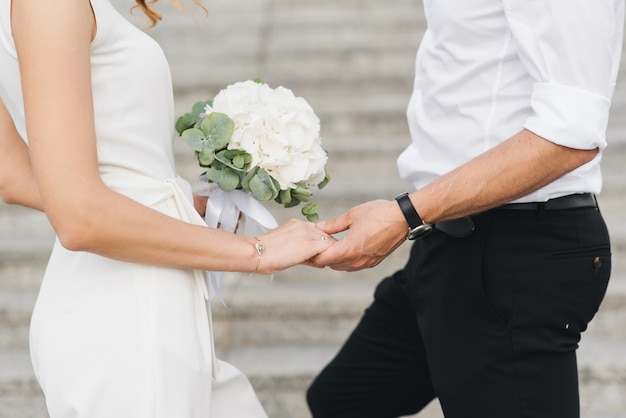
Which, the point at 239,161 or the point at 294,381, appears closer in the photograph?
the point at 239,161

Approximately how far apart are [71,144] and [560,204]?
0.99m

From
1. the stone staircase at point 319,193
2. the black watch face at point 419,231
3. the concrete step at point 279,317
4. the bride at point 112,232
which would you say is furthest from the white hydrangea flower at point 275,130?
the concrete step at point 279,317

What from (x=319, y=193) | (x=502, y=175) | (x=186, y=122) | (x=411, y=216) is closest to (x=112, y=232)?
(x=186, y=122)

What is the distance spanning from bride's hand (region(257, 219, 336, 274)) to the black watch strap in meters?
0.17

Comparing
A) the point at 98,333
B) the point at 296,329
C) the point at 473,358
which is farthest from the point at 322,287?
the point at 98,333

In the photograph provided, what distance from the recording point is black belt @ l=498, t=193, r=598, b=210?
161 centimetres

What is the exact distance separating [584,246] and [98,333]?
3.26 ft

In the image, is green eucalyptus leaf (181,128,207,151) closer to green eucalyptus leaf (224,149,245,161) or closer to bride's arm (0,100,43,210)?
green eucalyptus leaf (224,149,245,161)

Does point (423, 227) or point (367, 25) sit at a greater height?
point (423, 227)

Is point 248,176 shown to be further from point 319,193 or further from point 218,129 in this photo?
point 319,193

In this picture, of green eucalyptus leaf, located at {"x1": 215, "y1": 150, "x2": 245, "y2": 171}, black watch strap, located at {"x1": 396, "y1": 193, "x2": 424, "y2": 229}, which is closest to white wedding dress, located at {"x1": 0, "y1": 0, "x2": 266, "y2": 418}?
green eucalyptus leaf, located at {"x1": 215, "y1": 150, "x2": 245, "y2": 171}

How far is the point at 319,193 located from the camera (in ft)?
12.2

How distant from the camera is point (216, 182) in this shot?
5.27 ft

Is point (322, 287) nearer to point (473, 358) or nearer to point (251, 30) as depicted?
point (473, 358)
